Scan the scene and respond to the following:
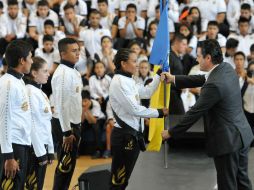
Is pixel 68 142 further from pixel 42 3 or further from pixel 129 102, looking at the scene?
pixel 42 3

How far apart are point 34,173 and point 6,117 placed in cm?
100

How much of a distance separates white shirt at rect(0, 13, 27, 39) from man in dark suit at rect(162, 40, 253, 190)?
23.2 feet

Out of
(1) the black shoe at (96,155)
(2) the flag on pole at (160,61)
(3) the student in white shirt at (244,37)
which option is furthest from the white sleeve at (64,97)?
(3) the student in white shirt at (244,37)

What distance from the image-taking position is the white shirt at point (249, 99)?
372 inches

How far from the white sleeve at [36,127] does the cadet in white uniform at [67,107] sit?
2.11ft

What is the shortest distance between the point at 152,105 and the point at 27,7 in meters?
6.49

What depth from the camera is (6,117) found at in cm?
505

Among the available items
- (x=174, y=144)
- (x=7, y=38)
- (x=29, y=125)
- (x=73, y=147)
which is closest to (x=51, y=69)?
(x=7, y=38)

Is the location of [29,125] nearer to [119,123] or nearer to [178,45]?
[119,123]

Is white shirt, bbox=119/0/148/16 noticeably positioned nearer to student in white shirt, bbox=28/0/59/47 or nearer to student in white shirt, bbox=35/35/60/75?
student in white shirt, bbox=28/0/59/47

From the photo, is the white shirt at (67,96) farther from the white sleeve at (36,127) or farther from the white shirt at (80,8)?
the white shirt at (80,8)

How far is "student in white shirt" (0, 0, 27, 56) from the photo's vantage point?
38.9ft

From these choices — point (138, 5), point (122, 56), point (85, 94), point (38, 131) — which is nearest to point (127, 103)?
point (122, 56)

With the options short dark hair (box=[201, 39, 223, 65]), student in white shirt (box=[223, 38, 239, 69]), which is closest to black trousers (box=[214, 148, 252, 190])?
short dark hair (box=[201, 39, 223, 65])
